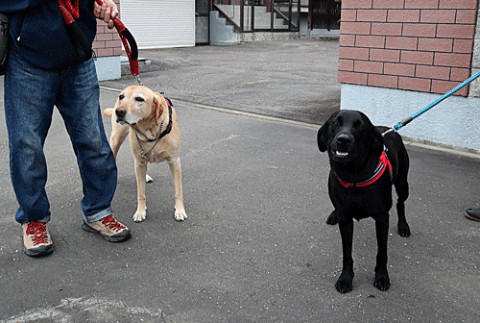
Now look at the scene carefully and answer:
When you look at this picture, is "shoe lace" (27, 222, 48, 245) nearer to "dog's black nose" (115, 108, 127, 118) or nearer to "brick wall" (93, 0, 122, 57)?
"dog's black nose" (115, 108, 127, 118)

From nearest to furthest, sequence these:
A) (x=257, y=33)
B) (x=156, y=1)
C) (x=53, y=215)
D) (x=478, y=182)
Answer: (x=53, y=215) → (x=478, y=182) → (x=156, y=1) → (x=257, y=33)

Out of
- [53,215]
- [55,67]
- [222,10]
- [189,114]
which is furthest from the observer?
[222,10]

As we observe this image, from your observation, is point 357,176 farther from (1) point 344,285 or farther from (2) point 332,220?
(2) point 332,220

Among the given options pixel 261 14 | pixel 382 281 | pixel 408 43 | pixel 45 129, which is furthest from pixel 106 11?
pixel 261 14

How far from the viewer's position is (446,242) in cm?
347

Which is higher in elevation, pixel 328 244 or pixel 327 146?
pixel 327 146

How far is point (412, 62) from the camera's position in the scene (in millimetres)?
5828

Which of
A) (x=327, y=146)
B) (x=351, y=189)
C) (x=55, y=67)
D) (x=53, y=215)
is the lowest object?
(x=53, y=215)

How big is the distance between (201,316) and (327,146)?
1.09 metres

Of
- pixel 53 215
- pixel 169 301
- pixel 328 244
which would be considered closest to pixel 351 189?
pixel 328 244

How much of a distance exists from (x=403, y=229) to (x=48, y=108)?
245 centimetres

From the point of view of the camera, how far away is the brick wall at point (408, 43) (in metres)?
5.43

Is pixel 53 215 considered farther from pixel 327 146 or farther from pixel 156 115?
pixel 327 146

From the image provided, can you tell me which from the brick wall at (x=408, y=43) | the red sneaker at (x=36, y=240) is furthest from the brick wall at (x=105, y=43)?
the red sneaker at (x=36, y=240)
